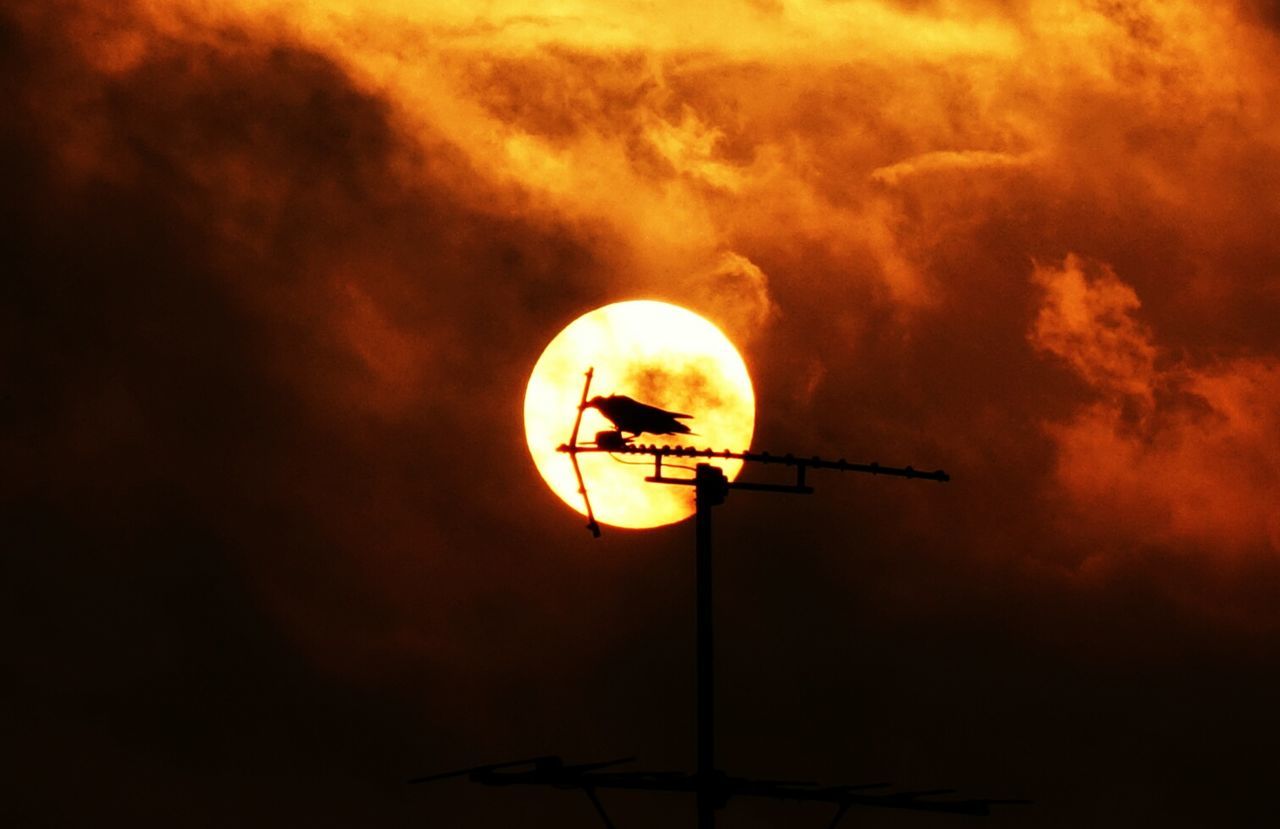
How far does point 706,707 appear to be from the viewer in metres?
39.0

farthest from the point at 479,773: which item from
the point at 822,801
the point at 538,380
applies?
the point at 538,380

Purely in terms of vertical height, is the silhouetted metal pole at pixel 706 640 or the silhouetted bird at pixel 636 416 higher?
the silhouetted bird at pixel 636 416

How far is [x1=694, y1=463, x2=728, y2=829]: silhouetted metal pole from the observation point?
39062 millimetres

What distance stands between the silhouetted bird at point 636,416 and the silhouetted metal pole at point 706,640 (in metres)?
1.63

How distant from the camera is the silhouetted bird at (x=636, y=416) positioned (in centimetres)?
4169

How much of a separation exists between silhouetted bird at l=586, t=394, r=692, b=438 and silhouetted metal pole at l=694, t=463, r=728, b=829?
5.35 feet

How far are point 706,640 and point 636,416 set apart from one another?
4.10m

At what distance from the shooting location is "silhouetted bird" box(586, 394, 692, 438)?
41.7m

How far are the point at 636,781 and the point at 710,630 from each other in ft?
7.77

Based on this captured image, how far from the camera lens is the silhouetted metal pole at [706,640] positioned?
3906cm

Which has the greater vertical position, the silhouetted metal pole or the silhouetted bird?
the silhouetted bird

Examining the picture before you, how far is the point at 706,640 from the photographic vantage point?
3947 centimetres

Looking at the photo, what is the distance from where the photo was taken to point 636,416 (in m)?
41.9

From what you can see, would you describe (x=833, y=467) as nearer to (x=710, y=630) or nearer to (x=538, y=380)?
(x=710, y=630)
